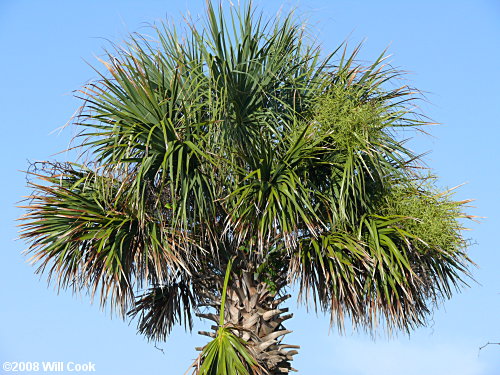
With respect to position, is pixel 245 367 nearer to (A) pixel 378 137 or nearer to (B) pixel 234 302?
(B) pixel 234 302

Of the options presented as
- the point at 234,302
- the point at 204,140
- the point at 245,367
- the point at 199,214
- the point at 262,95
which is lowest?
the point at 245,367

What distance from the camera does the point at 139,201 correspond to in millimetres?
9055

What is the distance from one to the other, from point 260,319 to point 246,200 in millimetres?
1597

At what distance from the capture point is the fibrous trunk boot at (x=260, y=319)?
363 inches

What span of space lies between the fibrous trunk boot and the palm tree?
2 centimetres

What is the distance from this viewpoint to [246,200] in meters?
8.96

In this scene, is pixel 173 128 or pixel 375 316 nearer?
pixel 173 128

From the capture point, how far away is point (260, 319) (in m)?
9.34

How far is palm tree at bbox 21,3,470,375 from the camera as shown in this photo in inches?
352

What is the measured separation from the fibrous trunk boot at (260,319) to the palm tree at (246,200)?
0.06 feet

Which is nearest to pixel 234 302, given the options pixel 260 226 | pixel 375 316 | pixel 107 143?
pixel 260 226

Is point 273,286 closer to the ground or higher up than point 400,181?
closer to the ground

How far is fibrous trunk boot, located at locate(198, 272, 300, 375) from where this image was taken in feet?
30.2

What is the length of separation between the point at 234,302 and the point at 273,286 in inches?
21.7
